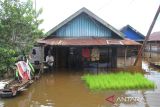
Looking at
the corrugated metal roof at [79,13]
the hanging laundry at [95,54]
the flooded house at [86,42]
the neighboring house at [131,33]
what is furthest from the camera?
the neighboring house at [131,33]

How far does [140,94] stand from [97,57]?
7.39 metres

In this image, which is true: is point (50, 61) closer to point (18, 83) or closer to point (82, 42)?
point (82, 42)

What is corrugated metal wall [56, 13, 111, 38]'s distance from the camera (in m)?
20.2

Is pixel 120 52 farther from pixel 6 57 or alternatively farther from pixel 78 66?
pixel 6 57

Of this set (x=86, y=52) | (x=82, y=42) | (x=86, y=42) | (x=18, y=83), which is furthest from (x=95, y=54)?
(x=18, y=83)

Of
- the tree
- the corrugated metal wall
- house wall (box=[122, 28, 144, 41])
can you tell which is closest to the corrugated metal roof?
the corrugated metal wall

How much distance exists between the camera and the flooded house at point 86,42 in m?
18.9

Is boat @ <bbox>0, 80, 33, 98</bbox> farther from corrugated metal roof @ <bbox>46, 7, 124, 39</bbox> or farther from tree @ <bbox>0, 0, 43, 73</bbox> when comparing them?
corrugated metal roof @ <bbox>46, 7, 124, 39</bbox>

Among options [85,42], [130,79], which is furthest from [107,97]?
[85,42]

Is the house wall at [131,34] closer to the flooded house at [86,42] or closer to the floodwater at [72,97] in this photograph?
the flooded house at [86,42]

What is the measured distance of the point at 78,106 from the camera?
35.8 ft

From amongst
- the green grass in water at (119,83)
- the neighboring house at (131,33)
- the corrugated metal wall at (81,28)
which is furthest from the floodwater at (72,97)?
the neighboring house at (131,33)

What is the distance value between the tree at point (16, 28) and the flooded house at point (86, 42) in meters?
3.91

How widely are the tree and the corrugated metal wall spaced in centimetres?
501
